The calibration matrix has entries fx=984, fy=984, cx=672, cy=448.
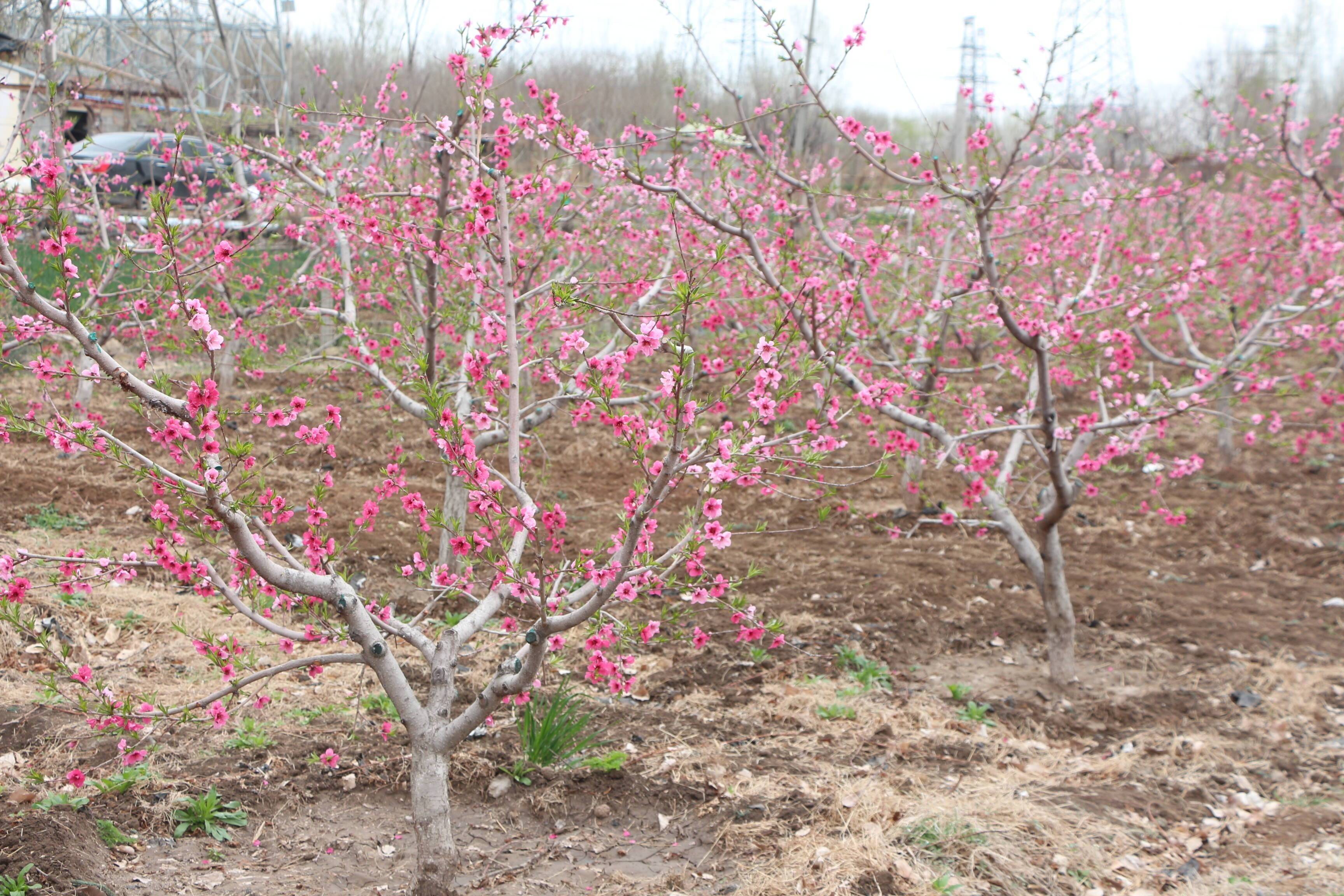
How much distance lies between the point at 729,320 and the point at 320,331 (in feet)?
14.5

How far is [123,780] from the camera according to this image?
335cm

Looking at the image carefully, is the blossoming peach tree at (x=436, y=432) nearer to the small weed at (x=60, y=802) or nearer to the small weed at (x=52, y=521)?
the small weed at (x=60, y=802)

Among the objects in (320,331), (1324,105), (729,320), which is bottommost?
(320,331)

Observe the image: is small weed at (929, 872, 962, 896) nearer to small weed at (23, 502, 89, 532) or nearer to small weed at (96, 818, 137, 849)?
small weed at (96, 818, 137, 849)

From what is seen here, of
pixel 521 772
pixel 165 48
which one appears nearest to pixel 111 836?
pixel 521 772

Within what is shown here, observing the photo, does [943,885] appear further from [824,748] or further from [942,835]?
[824,748]

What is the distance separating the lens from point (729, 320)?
8.16 m

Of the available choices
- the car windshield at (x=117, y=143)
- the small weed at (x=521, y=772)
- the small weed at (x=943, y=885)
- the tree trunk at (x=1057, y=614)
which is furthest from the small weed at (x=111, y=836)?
the car windshield at (x=117, y=143)

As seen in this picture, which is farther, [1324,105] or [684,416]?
[1324,105]

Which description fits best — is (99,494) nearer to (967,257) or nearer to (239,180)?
(239,180)

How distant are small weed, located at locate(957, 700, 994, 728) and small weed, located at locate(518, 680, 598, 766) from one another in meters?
1.87

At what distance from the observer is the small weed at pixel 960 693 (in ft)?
16.1

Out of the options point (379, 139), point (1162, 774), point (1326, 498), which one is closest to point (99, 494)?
point (379, 139)

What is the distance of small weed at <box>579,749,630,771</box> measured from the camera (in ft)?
12.5
